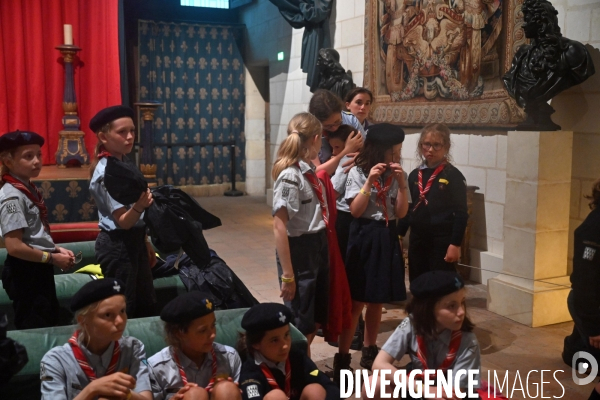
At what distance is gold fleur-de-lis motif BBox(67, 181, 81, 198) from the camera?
5.70m

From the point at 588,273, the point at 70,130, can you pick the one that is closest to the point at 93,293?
the point at 588,273

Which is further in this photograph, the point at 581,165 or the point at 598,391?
the point at 581,165

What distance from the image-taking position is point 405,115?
5.82m

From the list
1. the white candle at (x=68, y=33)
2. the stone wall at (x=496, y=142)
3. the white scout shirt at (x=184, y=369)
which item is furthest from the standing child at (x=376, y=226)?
the white candle at (x=68, y=33)

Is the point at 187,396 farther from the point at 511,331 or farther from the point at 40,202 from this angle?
the point at 511,331

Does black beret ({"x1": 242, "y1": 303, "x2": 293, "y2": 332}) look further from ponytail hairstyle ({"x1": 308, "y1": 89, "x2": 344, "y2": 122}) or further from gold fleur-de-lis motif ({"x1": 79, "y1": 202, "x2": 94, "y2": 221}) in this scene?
gold fleur-de-lis motif ({"x1": 79, "y1": 202, "x2": 94, "y2": 221})

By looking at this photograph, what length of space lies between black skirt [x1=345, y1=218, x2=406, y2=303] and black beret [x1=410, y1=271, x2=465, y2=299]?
959 millimetres

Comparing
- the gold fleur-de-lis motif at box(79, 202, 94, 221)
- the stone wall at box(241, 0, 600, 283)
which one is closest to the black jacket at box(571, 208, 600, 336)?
the stone wall at box(241, 0, 600, 283)

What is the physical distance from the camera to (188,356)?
2268 mm

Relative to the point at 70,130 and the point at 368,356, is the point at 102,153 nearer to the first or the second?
the point at 368,356

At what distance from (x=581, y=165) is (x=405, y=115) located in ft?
6.70

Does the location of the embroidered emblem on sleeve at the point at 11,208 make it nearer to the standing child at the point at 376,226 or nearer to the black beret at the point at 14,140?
the black beret at the point at 14,140

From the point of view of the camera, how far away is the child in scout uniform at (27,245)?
2627 millimetres

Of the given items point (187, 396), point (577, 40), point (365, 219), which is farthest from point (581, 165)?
point (187, 396)
